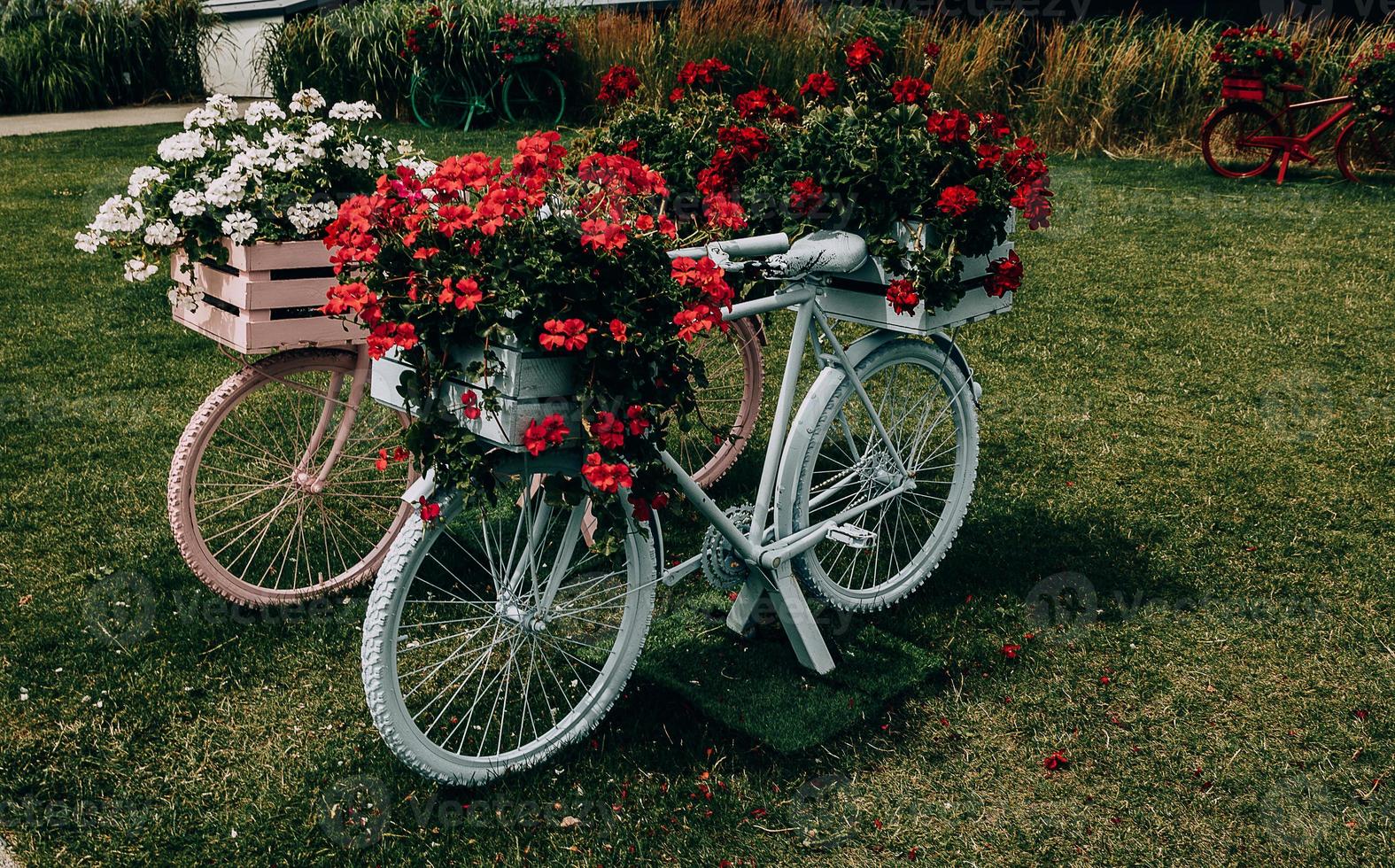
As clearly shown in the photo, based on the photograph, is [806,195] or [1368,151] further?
[1368,151]

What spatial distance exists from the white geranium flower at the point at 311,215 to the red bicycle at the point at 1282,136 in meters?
9.52

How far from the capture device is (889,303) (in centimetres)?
341

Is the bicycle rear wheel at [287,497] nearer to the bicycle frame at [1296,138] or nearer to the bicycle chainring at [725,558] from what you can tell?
the bicycle chainring at [725,558]

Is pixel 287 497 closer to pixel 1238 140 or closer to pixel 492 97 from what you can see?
pixel 1238 140

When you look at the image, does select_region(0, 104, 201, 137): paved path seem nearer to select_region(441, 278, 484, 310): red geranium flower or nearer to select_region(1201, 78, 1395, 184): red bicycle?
select_region(1201, 78, 1395, 184): red bicycle

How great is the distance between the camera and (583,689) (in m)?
3.51

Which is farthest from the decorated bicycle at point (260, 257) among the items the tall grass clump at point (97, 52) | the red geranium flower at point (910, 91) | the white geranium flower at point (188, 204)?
the tall grass clump at point (97, 52)

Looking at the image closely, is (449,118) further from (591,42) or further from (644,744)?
(644,744)

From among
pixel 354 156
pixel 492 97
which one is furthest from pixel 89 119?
pixel 354 156

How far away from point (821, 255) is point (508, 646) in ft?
4.93

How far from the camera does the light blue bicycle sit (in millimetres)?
2916

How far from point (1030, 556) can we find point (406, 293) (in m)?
2.61

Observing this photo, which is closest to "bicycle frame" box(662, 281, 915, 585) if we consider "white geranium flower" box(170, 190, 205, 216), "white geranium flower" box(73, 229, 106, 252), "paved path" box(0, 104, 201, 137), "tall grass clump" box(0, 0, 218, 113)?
"white geranium flower" box(170, 190, 205, 216)

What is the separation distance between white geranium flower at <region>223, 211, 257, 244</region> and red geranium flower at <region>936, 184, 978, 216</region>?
71.7 inches
